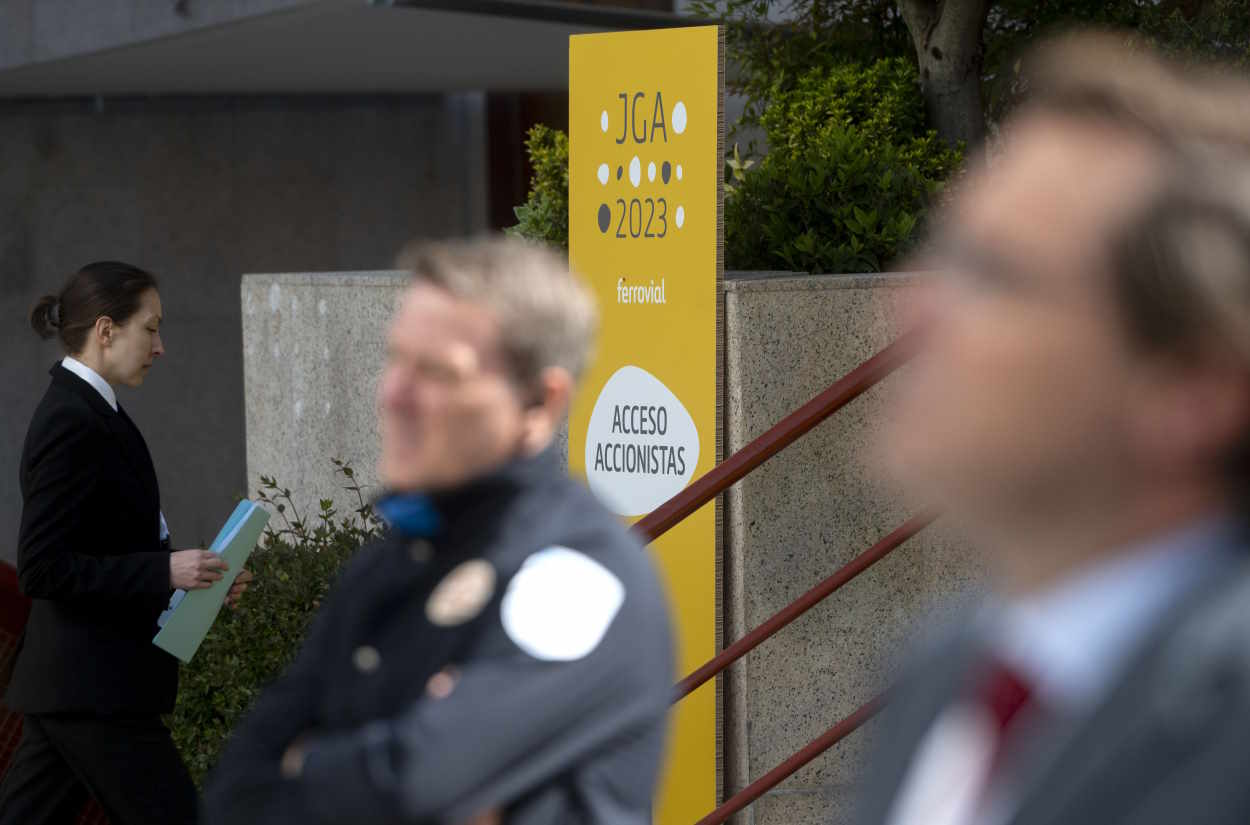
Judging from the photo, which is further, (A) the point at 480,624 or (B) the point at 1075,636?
(A) the point at 480,624

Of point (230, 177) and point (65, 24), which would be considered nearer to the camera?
point (65, 24)

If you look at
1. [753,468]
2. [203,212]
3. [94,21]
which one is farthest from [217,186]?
[753,468]

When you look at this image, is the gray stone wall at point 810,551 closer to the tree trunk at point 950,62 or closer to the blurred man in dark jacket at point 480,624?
the tree trunk at point 950,62

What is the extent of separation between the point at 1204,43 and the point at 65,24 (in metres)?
6.30

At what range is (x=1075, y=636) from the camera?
1043mm

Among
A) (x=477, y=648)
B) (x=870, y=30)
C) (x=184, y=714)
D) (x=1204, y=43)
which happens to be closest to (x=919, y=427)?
(x=477, y=648)

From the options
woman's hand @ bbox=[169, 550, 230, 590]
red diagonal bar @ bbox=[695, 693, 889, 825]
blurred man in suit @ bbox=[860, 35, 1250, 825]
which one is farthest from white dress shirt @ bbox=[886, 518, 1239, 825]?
woman's hand @ bbox=[169, 550, 230, 590]

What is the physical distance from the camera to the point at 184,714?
18.7 ft

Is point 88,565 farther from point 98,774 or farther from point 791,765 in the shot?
point 791,765

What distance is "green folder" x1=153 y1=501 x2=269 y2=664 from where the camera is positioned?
4383 millimetres

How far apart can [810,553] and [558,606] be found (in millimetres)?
3399

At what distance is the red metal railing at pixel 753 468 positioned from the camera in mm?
4043

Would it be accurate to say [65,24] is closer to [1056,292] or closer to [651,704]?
[651,704]

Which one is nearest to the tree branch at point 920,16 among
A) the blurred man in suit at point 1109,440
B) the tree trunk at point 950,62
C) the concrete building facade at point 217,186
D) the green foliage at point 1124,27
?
the tree trunk at point 950,62
